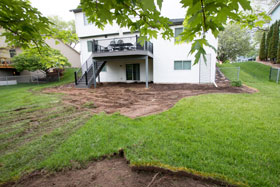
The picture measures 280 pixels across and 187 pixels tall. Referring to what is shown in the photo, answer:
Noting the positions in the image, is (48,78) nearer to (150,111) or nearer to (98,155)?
(150,111)

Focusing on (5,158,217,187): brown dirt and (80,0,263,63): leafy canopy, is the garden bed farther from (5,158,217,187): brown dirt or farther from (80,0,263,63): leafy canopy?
(80,0,263,63): leafy canopy

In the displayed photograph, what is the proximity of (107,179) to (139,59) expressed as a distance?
9.92m

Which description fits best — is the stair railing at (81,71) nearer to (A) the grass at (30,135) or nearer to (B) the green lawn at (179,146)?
(A) the grass at (30,135)

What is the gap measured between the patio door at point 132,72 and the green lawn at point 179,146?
34.3ft

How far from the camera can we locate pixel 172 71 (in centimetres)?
1232

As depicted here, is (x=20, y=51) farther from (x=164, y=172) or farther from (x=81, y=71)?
(x=164, y=172)

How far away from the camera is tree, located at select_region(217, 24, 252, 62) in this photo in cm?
2510

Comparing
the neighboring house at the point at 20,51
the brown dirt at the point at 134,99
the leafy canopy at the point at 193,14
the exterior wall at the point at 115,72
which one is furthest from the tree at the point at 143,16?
the neighboring house at the point at 20,51

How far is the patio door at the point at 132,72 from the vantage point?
557 inches

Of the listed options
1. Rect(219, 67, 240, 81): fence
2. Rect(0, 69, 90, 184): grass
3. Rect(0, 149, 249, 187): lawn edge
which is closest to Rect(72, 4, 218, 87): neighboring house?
Rect(219, 67, 240, 81): fence

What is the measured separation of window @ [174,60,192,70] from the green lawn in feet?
27.5

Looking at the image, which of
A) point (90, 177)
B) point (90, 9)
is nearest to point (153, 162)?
point (90, 177)

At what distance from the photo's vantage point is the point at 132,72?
14.4 m

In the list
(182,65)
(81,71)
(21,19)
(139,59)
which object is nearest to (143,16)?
(21,19)
